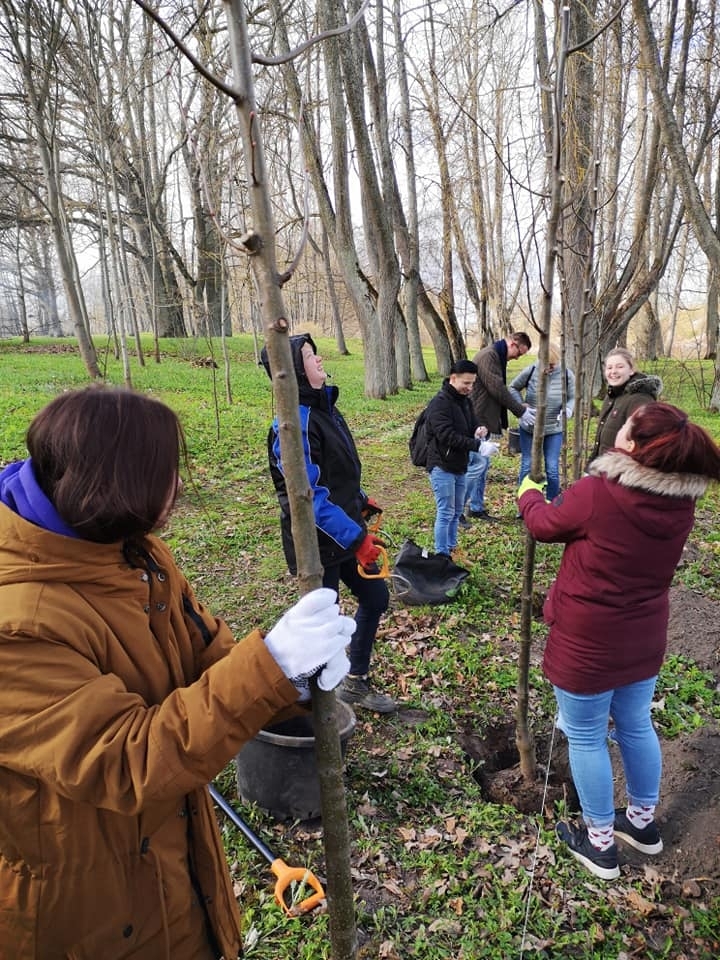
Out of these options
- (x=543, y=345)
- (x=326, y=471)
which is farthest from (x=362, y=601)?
(x=543, y=345)

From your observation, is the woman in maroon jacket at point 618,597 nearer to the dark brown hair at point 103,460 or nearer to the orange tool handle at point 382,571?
the orange tool handle at point 382,571

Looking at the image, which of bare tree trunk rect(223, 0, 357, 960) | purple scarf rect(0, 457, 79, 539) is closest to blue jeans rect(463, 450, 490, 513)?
bare tree trunk rect(223, 0, 357, 960)

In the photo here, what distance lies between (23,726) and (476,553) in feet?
16.4

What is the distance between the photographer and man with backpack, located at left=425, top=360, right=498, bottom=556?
505 cm

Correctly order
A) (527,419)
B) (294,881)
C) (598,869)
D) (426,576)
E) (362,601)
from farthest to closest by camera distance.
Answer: (527,419)
(426,576)
(362,601)
(598,869)
(294,881)

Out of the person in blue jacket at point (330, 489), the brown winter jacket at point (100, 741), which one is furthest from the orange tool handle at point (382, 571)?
the brown winter jacket at point (100, 741)

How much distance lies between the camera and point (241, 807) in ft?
9.46

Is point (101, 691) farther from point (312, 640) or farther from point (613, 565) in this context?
point (613, 565)

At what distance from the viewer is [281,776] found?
275cm

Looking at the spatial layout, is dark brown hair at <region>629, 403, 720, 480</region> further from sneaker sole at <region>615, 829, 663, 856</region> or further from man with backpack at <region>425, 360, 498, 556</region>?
man with backpack at <region>425, 360, 498, 556</region>

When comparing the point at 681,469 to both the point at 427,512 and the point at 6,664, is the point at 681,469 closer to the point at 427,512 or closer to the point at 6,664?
the point at 6,664

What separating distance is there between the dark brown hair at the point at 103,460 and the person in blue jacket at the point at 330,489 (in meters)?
1.60

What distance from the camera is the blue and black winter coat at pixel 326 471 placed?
296 cm

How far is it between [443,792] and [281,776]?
865 mm
